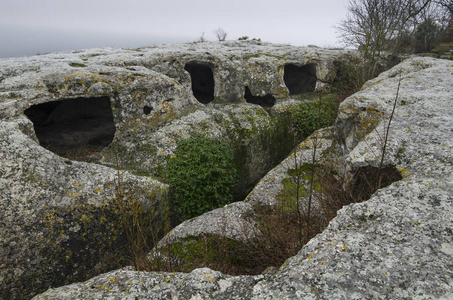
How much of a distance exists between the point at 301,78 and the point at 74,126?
15980 millimetres

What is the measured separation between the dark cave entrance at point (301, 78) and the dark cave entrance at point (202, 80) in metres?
6.24

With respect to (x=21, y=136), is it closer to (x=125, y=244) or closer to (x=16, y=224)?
(x=16, y=224)

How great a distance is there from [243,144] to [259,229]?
6.27 m

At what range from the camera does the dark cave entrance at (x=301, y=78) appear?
1920 cm

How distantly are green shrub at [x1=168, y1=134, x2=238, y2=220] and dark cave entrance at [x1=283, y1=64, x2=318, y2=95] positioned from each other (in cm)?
1097

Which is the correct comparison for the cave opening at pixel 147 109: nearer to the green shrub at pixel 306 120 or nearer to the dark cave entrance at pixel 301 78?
the green shrub at pixel 306 120

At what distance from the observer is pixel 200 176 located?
10.2 meters

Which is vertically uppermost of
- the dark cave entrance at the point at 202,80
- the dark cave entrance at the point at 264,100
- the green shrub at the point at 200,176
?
the dark cave entrance at the point at 202,80

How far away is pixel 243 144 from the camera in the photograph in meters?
13.3

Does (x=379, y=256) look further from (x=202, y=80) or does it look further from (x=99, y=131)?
(x=202, y=80)

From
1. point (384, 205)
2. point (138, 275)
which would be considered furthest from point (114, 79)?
point (384, 205)

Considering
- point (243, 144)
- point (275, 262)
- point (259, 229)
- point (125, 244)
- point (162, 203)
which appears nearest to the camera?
point (275, 262)

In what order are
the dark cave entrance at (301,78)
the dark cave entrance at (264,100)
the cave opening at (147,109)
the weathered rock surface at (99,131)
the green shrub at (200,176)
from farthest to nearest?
the dark cave entrance at (301,78), the dark cave entrance at (264,100), the cave opening at (147,109), the green shrub at (200,176), the weathered rock surface at (99,131)

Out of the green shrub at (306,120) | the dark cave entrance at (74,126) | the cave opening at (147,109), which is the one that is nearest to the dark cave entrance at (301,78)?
the green shrub at (306,120)
